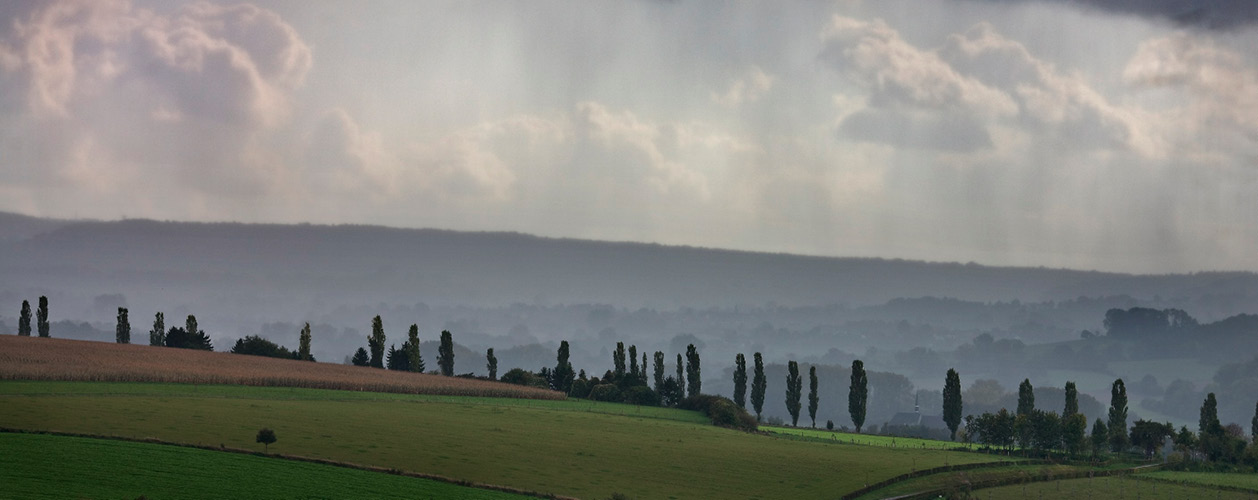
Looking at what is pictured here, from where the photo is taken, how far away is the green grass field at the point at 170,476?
66250mm

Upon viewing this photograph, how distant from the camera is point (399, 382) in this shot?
6545 inches

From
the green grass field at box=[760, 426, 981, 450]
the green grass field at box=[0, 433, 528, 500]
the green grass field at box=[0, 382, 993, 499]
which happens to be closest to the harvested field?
the green grass field at box=[0, 382, 993, 499]

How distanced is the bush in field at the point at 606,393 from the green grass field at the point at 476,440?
139 ft

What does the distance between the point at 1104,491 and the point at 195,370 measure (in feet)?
389

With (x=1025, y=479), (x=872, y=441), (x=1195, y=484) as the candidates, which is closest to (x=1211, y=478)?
(x=1195, y=484)

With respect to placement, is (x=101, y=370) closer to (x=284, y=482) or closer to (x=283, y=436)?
(x=283, y=436)

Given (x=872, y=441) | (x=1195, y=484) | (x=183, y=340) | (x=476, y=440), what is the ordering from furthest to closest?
(x=183, y=340) → (x=872, y=441) → (x=1195, y=484) → (x=476, y=440)

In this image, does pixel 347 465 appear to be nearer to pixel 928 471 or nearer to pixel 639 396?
pixel 928 471

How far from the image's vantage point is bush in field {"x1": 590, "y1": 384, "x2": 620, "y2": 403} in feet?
645

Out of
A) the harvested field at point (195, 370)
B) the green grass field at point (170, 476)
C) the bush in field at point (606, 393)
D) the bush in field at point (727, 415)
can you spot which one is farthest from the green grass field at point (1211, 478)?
the green grass field at point (170, 476)

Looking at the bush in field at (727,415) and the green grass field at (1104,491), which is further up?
the bush in field at (727,415)

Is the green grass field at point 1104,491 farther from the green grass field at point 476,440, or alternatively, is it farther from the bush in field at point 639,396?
the bush in field at point 639,396

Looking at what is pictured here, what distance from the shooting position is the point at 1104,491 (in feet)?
423

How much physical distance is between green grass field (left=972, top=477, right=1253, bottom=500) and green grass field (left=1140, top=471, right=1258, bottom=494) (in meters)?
5.08
